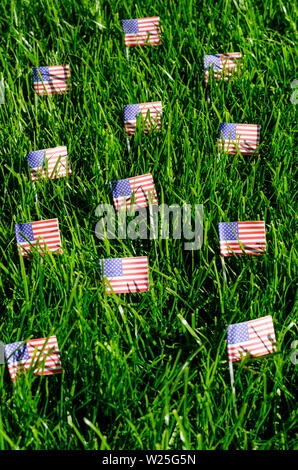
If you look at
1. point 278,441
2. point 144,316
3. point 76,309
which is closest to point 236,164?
point 144,316

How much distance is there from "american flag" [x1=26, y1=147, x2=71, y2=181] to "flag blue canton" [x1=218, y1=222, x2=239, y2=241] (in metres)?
0.61

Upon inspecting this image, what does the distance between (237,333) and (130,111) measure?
1066mm

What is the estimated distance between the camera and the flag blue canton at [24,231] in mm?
1757

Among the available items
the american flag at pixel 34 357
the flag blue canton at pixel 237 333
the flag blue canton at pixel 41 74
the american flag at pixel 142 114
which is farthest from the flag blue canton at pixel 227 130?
the american flag at pixel 34 357

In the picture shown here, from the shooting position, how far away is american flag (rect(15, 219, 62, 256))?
1.76m

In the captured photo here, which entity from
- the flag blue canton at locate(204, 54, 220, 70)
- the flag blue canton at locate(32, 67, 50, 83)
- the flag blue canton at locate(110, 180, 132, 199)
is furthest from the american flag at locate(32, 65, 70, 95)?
the flag blue canton at locate(110, 180, 132, 199)

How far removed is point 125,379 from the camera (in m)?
1.46

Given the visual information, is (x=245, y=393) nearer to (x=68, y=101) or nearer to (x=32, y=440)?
(x=32, y=440)

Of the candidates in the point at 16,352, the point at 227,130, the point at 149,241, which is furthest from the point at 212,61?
the point at 16,352

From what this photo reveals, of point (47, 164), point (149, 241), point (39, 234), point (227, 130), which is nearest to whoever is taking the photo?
point (39, 234)

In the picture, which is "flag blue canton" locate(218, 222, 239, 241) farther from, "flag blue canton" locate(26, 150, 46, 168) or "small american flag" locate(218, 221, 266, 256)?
"flag blue canton" locate(26, 150, 46, 168)

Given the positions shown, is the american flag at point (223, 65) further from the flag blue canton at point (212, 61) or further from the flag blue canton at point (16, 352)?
the flag blue canton at point (16, 352)

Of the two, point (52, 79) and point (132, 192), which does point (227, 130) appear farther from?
point (52, 79)

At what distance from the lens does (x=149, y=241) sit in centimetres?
186
